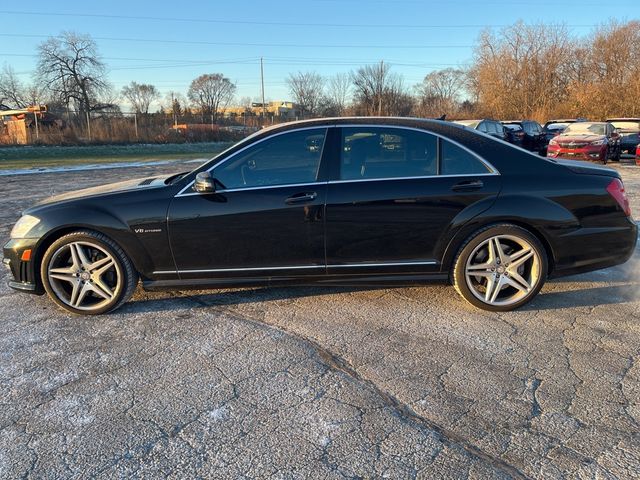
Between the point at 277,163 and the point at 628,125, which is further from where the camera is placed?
the point at 628,125

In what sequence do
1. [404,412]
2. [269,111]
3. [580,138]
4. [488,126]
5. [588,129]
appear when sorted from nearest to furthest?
1. [404,412]
2. [580,138]
3. [588,129]
4. [488,126]
5. [269,111]

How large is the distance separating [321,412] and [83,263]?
2.47 metres

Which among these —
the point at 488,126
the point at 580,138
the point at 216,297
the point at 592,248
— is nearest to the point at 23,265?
the point at 216,297

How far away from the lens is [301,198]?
3828 millimetres

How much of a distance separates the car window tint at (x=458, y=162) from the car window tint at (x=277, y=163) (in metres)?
1.03

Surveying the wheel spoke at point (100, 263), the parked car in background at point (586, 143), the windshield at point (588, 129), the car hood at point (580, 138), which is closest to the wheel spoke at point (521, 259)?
the wheel spoke at point (100, 263)

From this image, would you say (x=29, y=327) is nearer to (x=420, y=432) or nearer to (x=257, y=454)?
(x=257, y=454)

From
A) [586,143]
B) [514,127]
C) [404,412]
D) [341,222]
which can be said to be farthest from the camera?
[514,127]

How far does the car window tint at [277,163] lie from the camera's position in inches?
155

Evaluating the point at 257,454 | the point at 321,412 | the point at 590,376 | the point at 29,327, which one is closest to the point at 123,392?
the point at 257,454

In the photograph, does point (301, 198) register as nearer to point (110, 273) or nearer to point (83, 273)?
point (110, 273)

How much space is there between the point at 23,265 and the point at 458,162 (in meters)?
3.72

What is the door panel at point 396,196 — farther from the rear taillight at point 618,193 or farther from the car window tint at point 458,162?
the rear taillight at point 618,193

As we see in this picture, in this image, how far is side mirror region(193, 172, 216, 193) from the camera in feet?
12.3
